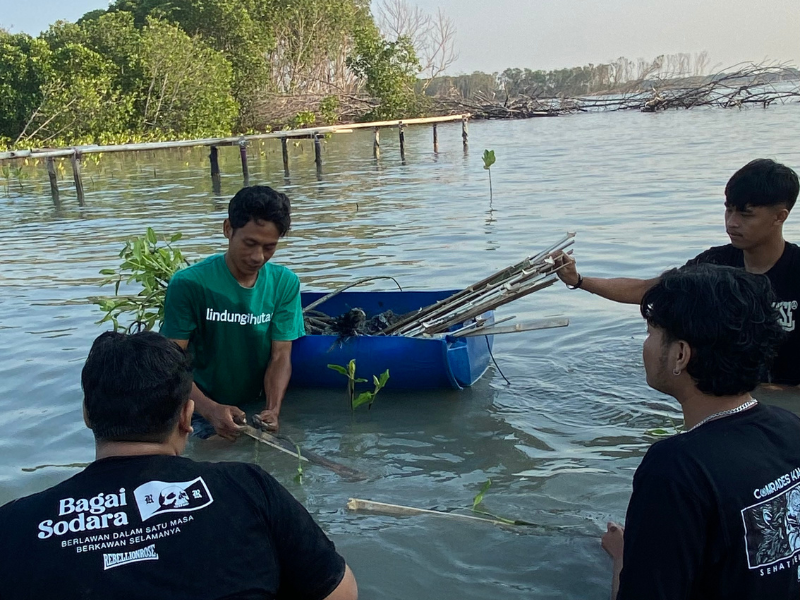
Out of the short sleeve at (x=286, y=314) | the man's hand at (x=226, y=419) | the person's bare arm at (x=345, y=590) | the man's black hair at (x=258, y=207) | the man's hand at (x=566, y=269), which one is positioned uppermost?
the man's black hair at (x=258, y=207)

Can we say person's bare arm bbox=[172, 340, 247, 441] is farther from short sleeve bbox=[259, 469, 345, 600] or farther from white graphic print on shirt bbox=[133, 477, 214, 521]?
white graphic print on shirt bbox=[133, 477, 214, 521]

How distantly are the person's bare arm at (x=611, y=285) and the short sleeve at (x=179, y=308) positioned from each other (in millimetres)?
2051

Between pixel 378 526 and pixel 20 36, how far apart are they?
29378 millimetres

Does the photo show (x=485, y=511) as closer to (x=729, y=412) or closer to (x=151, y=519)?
(x=729, y=412)

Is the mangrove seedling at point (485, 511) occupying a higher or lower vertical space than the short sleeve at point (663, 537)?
lower

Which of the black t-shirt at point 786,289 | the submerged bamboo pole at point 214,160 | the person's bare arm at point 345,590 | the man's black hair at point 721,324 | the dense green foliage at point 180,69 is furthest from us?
the dense green foliage at point 180,69

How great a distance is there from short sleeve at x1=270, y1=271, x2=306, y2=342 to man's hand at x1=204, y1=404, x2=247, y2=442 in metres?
0.59

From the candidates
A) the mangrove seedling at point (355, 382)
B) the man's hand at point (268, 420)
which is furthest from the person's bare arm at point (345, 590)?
the mangrove seedling at point (355, 382)

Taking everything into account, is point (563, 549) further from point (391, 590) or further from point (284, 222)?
point (284, 222)

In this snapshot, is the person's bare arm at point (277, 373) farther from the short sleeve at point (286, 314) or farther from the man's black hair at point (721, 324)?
the man's black hair at point (721, 324)

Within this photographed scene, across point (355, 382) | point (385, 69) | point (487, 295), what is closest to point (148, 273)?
point (355, 382)

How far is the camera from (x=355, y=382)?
205 inches

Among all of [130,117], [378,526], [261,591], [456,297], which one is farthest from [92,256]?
[130,117]

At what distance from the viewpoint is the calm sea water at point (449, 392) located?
3.56 m
